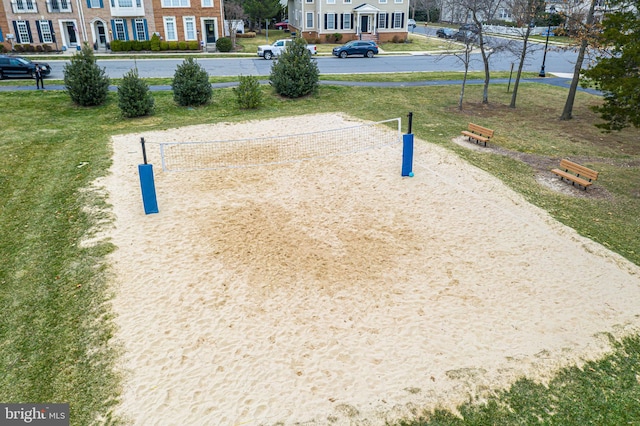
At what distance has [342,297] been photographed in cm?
957

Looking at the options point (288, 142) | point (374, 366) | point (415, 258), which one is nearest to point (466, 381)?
point (374, 366)

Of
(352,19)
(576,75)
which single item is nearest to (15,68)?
(576,75)

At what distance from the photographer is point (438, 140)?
786 inches

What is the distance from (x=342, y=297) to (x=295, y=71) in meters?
19.3

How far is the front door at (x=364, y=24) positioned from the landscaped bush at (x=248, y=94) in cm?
3172

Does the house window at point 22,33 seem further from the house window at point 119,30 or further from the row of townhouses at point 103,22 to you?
the house window at point 119,30

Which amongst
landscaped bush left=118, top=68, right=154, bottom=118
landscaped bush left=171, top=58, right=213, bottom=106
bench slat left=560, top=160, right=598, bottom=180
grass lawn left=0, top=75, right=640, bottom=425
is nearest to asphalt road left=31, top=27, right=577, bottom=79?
grass lawn left=0, top=75, right=640, bottom=425

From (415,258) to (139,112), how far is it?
16971 mm

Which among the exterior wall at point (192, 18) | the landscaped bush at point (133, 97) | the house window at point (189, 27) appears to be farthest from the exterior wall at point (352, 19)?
the landscaped bush at point (133, 97)

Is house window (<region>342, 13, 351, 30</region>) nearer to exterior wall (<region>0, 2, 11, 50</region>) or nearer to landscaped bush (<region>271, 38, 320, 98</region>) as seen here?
landscaped bush (<region>271, 38, 320, 98</region>)

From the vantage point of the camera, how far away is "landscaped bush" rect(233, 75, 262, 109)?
80.7 ft

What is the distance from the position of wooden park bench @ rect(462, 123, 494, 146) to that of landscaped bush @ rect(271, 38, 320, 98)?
10098 mm

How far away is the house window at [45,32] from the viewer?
143ft

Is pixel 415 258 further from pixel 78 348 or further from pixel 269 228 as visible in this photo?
pixel 78 348
